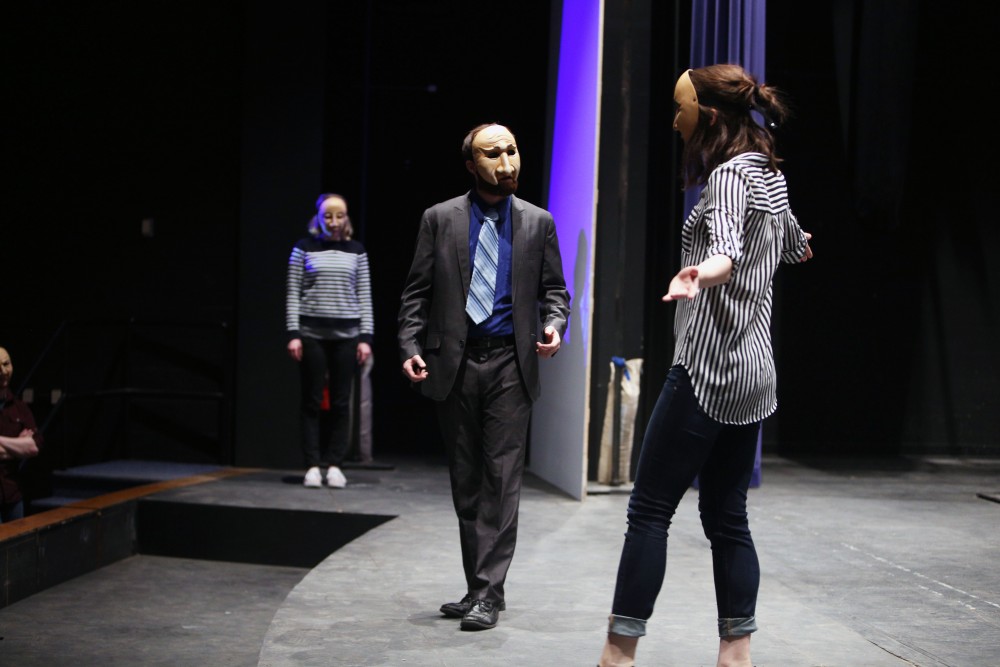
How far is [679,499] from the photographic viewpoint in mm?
2266

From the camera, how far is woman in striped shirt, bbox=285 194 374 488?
553cm

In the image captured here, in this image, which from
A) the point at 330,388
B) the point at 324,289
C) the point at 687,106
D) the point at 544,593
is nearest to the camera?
the point at 687,106

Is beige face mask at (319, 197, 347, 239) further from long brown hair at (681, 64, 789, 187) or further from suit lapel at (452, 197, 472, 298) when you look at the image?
long brown hair at (681, 64, 789, 187)

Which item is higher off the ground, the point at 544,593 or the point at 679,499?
the point at 679,499

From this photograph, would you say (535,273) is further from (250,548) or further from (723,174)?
(250,548)

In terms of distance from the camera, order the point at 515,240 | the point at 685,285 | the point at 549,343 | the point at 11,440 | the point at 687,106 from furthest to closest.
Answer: the point at 11,440 < the point at 515,240 < the point at 549,343 < the point at 687,106 < the point at 685,285

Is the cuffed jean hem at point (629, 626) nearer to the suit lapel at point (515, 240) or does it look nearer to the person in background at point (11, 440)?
the suit lapel at point (515, 240)

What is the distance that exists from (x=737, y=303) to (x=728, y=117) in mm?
370

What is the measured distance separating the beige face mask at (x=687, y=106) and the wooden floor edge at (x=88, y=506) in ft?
9.60

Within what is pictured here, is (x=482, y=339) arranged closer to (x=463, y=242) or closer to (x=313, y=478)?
(x=463, y=242)

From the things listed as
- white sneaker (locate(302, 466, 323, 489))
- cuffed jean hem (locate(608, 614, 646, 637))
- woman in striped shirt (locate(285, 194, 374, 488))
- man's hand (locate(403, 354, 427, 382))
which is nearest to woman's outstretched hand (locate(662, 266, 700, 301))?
cuffed jean hem (locate(608, 614, 646, 637))

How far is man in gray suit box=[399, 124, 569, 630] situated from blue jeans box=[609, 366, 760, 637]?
33.7 inches

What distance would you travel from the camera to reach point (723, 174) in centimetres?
219

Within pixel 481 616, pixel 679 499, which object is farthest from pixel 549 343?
pixel 679 499
